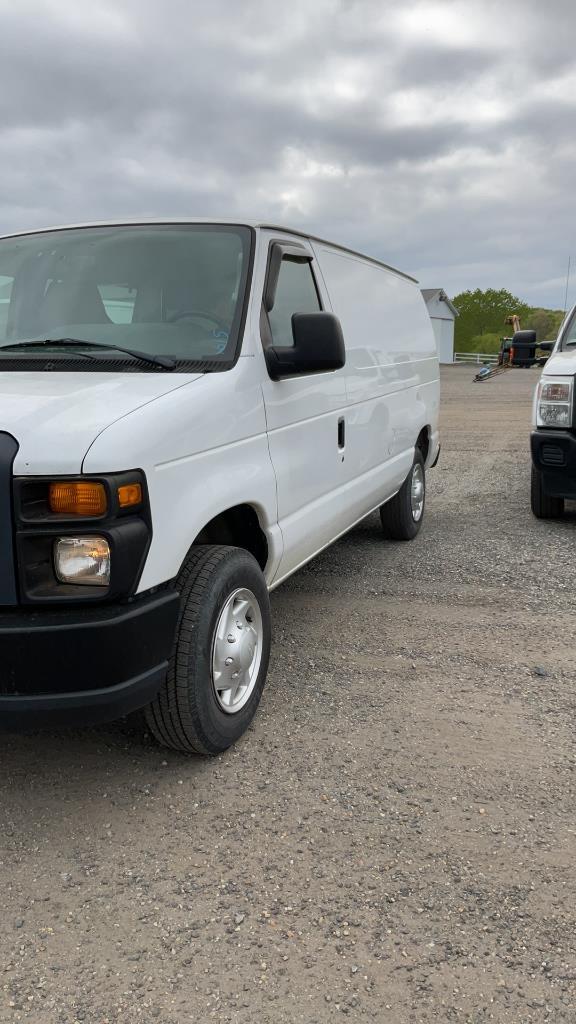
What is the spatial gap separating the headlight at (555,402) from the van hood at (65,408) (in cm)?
429

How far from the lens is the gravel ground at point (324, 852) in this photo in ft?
6.66

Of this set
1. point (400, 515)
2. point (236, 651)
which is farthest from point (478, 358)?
point (236, 651)

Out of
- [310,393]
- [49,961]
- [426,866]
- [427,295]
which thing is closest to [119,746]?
[49,961]

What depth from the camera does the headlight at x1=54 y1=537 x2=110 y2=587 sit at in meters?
2.38

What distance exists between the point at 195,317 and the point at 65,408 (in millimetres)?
994

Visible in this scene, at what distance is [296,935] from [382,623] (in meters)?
2.47

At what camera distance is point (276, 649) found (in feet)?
13.8

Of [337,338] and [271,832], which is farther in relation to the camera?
[337,338]

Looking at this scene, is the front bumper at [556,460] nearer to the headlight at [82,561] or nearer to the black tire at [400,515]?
the black tire at [400,515]

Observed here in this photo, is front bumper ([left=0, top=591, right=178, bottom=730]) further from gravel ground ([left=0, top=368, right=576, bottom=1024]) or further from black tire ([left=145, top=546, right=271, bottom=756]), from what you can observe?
gravel ground ([left=0, top=368, right=576, bottom=1024])

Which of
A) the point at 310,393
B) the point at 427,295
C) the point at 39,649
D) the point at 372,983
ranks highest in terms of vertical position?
the point at 427,295

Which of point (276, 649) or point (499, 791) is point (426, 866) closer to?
point (499, 791)

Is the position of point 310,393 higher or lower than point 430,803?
higher

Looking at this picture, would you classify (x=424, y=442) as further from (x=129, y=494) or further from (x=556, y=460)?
(x=129, y=494)
